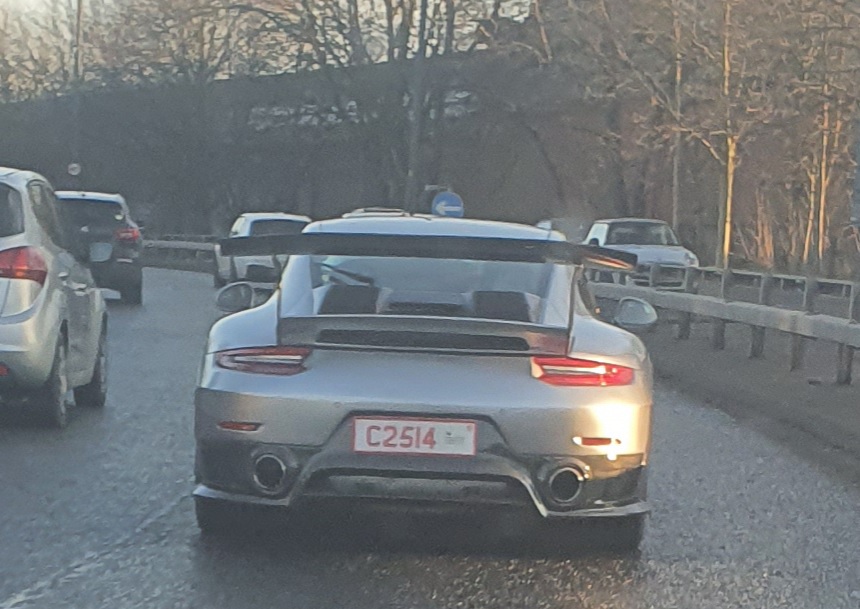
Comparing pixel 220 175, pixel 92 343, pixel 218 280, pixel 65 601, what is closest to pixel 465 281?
pixel 65 601

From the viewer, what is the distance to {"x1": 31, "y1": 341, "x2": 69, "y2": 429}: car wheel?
416 inches

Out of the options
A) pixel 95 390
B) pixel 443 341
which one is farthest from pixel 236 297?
pixel 95 390

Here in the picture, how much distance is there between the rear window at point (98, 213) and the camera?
26.6 meters

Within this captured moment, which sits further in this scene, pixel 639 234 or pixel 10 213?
pixel 639 234

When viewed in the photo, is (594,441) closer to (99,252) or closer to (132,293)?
(99,252)

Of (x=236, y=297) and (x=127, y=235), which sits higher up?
(x=236, y=297)

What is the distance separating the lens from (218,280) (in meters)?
35.0

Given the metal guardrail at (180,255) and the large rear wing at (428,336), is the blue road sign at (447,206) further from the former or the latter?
the large rear wing at (428,336)

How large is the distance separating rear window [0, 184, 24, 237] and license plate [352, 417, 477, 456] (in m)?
4.67

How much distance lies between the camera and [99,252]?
1185 centimetres

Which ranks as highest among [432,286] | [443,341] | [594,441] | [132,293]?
[432,286]

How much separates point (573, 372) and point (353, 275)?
4.12 feet

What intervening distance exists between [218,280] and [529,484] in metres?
29.1

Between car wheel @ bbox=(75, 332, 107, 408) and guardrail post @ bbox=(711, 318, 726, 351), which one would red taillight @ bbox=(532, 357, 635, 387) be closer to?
car wheel @ bbox=(75, 332, 107, 408)
